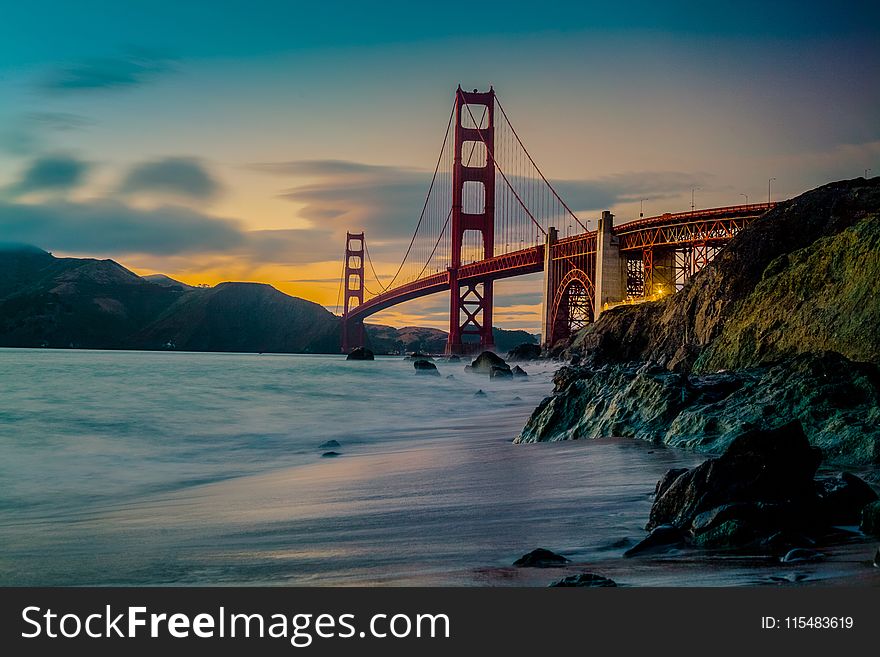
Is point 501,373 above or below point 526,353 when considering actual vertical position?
below

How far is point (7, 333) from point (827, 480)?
9975 centimetres

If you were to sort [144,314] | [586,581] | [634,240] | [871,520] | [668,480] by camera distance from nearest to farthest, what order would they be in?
[586,581] < [871,520] < [668,480] < [634,240] < [144,314]

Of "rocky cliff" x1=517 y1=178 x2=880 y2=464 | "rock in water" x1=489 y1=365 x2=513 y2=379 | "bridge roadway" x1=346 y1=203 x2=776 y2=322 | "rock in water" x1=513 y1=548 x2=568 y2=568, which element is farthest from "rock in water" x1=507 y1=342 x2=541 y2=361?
"rock in water" x1=513 y1=548 x2=568 y2=568

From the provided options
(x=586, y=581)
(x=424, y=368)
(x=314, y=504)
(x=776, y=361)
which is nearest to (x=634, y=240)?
(x=424, y=368)

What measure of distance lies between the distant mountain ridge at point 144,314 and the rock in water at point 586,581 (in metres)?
91.1

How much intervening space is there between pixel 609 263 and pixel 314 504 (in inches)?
1324

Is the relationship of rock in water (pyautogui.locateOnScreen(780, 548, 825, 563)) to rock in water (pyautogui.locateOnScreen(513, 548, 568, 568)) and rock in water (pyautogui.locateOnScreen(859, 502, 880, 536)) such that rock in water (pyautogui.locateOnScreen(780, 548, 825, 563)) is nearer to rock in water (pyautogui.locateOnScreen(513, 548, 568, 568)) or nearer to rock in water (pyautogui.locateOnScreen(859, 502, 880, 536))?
rock in water (pyautogui.locateOnScreen(859, 502, 880, 536))

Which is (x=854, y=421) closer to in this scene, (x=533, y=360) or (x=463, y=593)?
(x=463, y=593)

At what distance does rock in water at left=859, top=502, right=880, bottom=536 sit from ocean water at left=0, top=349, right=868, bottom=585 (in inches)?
30.6

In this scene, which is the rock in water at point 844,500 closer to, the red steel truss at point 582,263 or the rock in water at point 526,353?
the red steel truss at point 582,263

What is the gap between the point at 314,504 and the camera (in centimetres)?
557

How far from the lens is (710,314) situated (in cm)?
1493

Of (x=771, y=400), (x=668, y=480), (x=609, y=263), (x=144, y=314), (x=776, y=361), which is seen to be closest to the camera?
(x=668, y=480)

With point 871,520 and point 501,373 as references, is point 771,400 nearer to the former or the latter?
point 871,520
